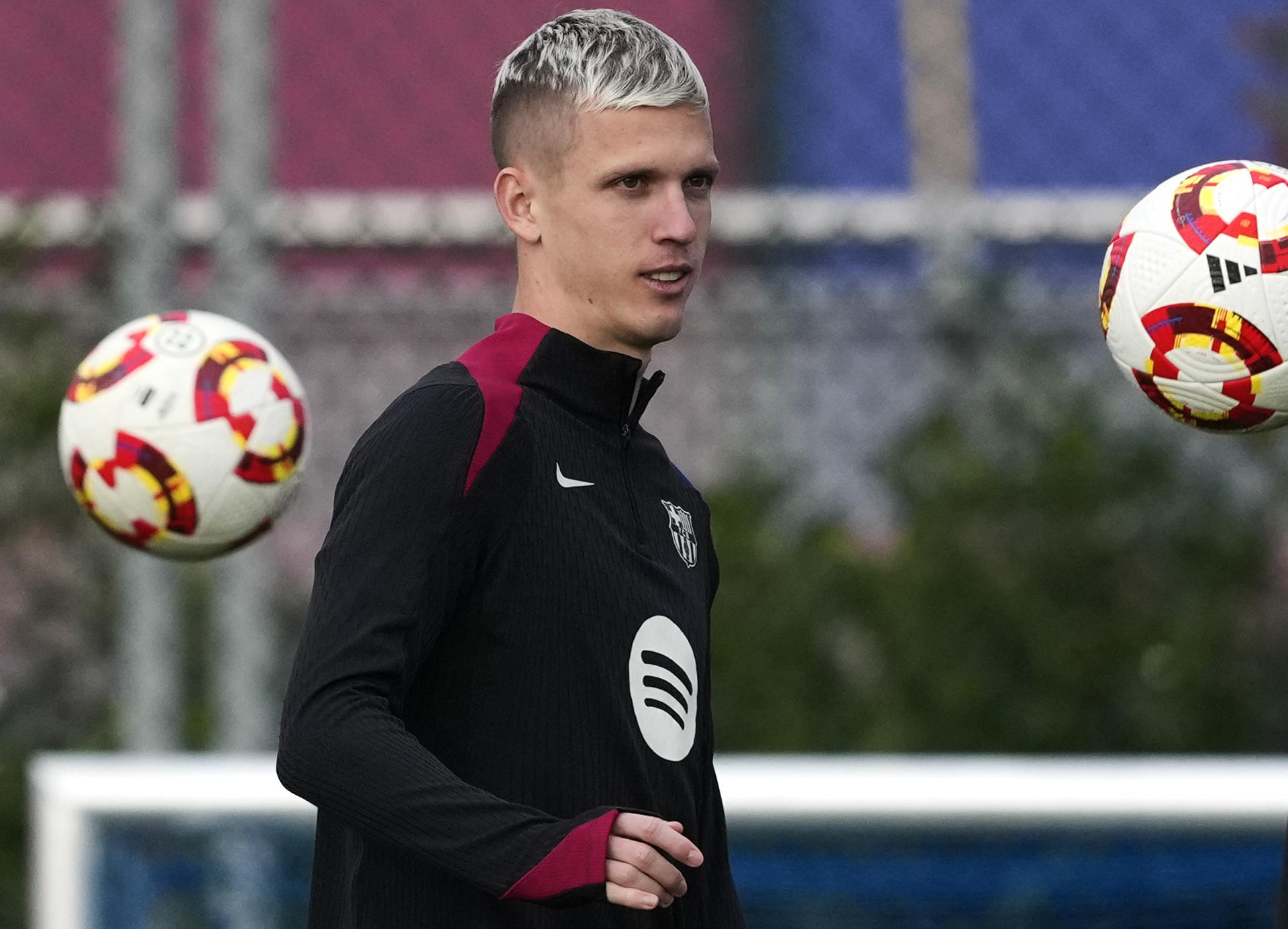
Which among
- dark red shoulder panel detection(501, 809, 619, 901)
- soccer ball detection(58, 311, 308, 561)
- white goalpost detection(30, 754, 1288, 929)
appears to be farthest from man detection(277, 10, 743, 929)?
white goalpost detection(30, 754, 1288, 929)

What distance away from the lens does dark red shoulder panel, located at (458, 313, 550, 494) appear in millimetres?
2012

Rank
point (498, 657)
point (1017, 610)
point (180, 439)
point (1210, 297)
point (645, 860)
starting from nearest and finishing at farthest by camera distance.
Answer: point (645, 860) < point (498, 657) < point (1210, 297) < point (180, 439) < point (1017, 610)

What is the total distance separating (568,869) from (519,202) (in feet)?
2.70

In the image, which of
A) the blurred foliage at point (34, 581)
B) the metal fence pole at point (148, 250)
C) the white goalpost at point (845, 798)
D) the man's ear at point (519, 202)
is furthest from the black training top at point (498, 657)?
the blurred foliage at point (34, 581)

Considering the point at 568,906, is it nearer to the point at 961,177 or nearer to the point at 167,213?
the point at 167,213

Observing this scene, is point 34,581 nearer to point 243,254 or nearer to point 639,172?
point 243,254

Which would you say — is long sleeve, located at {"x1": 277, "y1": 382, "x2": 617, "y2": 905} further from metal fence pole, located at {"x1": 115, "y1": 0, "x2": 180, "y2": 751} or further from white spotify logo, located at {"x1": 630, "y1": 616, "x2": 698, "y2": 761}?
metal fence pole, located at {"x1": 115, "y1": 0, "x2": 180, "y2": 751}

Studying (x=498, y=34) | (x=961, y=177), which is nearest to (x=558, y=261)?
(x=961, y=177)

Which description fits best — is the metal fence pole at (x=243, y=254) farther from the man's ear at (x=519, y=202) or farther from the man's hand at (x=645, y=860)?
the man's hand at (x=645, y=860)

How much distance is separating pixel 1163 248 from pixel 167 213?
2253 mm

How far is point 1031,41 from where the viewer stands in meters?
4.61

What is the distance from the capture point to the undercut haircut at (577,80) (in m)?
2.14

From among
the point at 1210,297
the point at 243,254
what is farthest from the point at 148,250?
the point at 1210,297

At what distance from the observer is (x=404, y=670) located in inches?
75.6
